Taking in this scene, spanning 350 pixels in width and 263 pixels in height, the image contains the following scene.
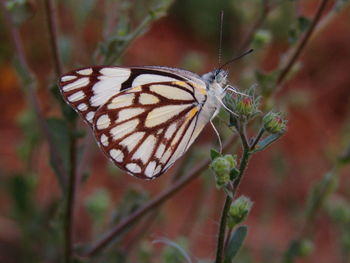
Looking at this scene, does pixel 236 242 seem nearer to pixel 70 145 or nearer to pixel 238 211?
pixel 238 211

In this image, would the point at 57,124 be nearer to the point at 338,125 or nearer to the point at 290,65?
the point at 290,65

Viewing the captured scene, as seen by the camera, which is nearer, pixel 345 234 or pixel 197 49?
pixel 345 234

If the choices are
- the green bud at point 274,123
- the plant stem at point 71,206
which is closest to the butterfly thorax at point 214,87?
the green bud at point 274,123

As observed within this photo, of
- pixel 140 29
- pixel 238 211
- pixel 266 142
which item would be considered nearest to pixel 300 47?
pixel 140 29

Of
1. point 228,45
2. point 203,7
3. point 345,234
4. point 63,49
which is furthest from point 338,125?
point 63,49

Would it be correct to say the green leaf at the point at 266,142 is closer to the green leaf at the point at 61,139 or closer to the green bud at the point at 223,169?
the green bud at the point at 223,169

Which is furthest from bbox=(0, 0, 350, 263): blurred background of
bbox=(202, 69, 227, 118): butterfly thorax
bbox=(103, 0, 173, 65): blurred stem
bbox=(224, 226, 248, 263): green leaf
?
bbox=(224, 226, 248, 263): green leaf
